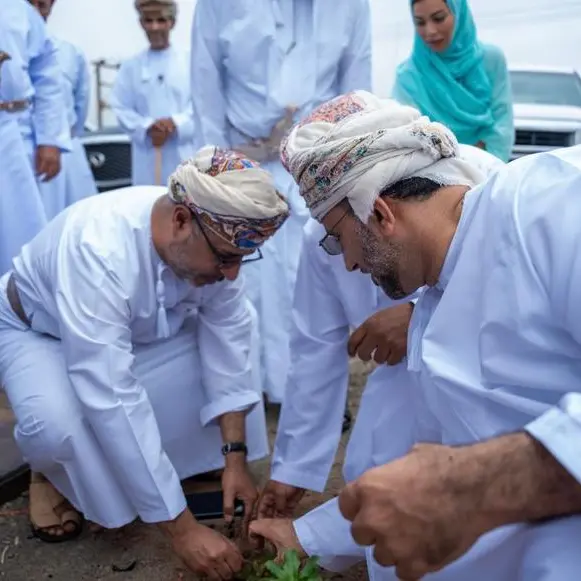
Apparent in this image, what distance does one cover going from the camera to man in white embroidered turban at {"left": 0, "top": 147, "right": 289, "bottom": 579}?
2.31 meters

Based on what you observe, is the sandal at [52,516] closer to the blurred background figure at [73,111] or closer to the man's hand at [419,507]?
the man's hand at [419,507]

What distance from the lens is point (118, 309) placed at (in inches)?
93.8

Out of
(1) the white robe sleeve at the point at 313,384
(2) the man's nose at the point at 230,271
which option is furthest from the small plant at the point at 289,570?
(2) the man's nose at the point at 230,271

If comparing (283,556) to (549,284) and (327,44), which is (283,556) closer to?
(549,284)

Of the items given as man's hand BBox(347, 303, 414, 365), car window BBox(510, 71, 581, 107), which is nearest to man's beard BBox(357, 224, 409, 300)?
man's hand BBox(347, 303, 414, 365)

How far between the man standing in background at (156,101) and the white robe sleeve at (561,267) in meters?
5.31

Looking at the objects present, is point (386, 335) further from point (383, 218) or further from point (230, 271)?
point (383, 218)

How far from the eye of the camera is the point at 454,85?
4273 mm

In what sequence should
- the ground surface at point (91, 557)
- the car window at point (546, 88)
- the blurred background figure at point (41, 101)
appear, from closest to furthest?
1. the ground surface at point (91, 557)
2. the blurred background figure at point (41, 101)
3. the car window at point (546, 88)

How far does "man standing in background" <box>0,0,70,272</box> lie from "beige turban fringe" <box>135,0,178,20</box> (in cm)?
145

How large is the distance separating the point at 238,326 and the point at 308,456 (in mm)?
599

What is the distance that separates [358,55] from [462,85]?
764mm

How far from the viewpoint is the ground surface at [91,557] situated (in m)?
2.45

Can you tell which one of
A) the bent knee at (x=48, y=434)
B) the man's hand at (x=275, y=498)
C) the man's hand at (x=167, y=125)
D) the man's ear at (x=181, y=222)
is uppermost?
the man's ear at (x=181, y=222)
